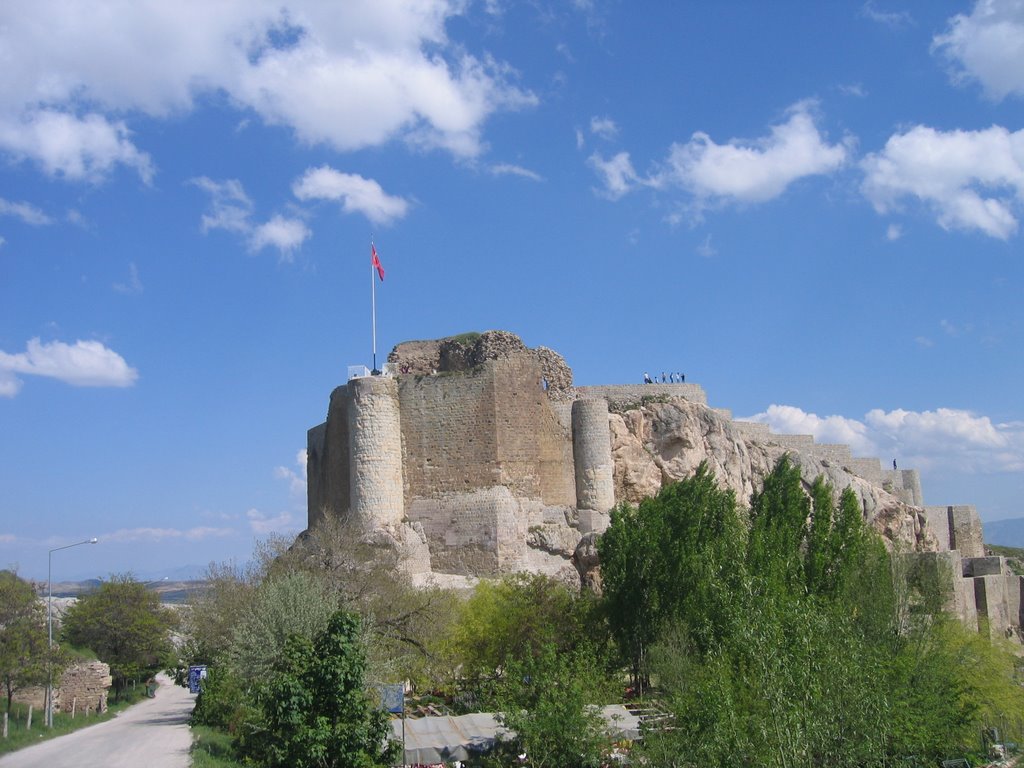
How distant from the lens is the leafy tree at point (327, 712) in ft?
49.0

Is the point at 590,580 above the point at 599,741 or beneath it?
above

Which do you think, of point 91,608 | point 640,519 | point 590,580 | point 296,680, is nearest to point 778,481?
point 640,519

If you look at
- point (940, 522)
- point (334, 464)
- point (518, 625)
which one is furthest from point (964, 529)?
point (518, 625)

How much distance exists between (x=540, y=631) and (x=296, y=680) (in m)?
11.8

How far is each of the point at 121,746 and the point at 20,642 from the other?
606cm

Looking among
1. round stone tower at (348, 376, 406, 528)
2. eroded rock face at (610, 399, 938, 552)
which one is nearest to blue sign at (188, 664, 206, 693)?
round stone tower at (348, 376, 406, 528)

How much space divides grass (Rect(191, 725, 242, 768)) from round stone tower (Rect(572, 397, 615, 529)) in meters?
16.0

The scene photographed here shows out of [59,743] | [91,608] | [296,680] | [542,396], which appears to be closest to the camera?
[296,680]

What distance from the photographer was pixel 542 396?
3847 centimetres

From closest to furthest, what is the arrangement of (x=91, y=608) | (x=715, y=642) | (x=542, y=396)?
(x=715, y=642) → (x=542, y=396) → (x=91, y=608)

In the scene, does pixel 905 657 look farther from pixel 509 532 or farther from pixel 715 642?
pixel 509 532

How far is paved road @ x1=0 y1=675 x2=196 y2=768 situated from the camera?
21828 millimetres

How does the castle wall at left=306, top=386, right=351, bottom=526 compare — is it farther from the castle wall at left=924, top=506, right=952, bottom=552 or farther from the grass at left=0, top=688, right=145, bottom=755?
the castle wall at left=924, top=506, right=952, bottom=552

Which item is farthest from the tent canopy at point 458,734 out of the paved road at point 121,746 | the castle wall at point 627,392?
the castle wall at point 627,392
